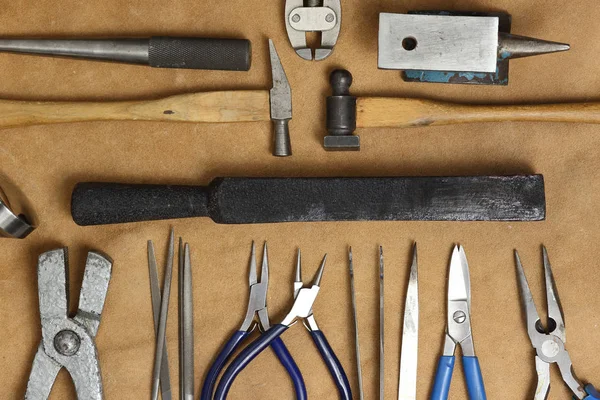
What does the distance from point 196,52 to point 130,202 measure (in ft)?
1.21

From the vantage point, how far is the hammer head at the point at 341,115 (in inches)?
66.1

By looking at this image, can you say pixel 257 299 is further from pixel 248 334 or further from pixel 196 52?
pixel 196 52

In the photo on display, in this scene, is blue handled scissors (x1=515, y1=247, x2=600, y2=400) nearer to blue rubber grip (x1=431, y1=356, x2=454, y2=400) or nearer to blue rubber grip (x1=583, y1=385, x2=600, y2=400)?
blue rubber grip (x1=583, y1=385, x2=600, y2=400)

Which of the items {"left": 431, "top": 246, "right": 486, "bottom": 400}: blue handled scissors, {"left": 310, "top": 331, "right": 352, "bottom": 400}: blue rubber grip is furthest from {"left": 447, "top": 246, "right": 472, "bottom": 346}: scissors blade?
{"left": 310, "top": 331, "right": 352, "bottom": 400}: blue rubber grip

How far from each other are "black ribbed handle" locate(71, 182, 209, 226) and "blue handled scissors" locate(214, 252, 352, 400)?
0.30 meters

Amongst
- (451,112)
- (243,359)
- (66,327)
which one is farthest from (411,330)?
→ (66,327)

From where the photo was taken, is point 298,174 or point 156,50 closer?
point 156,50

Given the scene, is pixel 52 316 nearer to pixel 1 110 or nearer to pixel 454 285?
pixel 1 110

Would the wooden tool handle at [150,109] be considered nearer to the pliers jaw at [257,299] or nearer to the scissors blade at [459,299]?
the pliers jaw at [257,299]

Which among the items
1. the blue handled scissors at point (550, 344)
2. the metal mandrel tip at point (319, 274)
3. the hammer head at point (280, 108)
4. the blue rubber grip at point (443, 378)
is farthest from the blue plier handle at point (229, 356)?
the blue handled scissors at point (550, 344)

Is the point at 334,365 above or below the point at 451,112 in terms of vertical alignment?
below

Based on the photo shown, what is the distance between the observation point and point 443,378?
1.76m

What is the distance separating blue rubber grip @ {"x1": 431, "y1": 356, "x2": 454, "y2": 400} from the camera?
1.76 m

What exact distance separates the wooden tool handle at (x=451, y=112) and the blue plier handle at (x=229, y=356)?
1.83 feet
